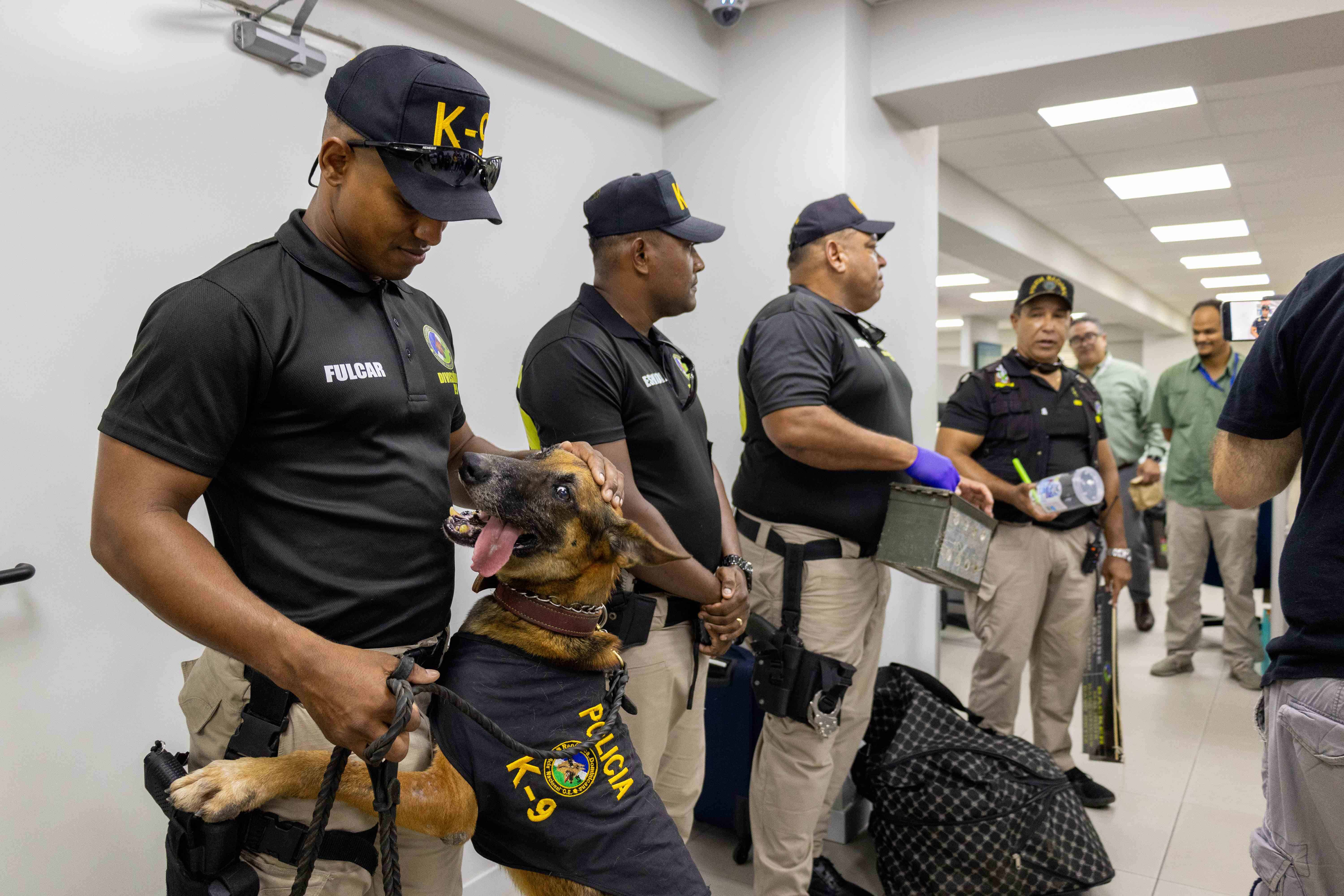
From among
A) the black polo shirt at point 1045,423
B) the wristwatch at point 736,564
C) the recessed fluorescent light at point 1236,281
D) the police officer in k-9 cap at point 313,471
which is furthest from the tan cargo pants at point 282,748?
the recessed fluorescent light at point 1236,281

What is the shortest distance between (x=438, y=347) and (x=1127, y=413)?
548 cm

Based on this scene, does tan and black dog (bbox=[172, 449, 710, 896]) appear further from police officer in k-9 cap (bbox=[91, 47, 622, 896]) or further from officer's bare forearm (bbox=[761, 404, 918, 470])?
officer's bare forearm (bbox=[761, 404, 918, 470])

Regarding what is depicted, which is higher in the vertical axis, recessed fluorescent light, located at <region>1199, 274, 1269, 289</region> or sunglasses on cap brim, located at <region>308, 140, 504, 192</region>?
recessed fluorescent light, located at <region>1199, 274, 1269, 289</region>

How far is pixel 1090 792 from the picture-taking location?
Result: 10.6 feet

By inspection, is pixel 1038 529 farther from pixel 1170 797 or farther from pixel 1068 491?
pixel 1170 797

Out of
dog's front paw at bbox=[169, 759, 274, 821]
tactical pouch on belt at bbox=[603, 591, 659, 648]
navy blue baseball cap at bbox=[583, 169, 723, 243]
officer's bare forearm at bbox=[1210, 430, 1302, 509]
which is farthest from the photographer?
navy blue baseball cap at bbox=[583, 169, 723, 243]

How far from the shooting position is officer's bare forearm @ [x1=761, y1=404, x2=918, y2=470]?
2.23 meters

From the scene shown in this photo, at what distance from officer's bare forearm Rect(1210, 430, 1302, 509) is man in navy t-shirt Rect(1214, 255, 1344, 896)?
2cm

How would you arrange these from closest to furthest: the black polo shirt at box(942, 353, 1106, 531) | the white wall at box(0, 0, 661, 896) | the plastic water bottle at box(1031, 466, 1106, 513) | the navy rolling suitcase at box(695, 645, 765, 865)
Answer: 1. the white wall at box(0, 0, 661, 896)
2. the navy rolling suitcase at box(695, 645, 765, 865)
3. the plastic water bottle at box(1031, 466, 1106, 513)
4. the black polo shirt at box(942, 353, 1106, 531)

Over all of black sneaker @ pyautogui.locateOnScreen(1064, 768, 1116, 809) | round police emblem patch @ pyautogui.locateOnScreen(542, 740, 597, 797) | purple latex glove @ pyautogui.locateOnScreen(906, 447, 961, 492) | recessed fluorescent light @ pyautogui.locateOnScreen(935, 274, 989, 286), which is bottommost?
black sneaker @ pyautogui.locateOnScreen(1064, 768, 1116, 809)

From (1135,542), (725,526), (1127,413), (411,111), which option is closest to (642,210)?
(725,526)

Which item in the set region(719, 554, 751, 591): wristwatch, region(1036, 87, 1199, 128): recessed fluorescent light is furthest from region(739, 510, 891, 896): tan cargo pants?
region(1036, 87, 1199, 128): recessed fluorescent light

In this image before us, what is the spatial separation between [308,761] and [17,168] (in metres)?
1.29

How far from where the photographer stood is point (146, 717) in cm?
189
